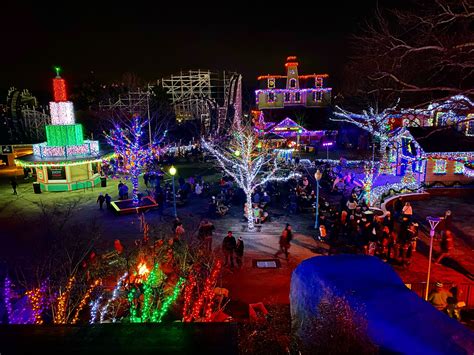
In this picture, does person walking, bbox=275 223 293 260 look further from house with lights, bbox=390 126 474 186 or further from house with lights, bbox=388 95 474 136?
house with lights, bbox=390 126 474 186

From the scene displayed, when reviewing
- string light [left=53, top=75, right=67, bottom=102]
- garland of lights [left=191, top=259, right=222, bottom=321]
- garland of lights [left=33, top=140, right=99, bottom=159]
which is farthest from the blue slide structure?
string light [left=53, top=75, right=67, bottom=102]

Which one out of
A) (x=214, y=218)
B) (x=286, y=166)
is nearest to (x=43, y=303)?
(x=214, y=218)

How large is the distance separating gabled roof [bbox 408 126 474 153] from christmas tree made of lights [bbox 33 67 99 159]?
Answer: 76.4 ft

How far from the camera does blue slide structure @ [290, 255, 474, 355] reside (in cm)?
500

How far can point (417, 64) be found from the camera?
11.6 meters

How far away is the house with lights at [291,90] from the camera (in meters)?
51.8

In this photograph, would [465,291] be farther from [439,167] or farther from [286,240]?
[439,167]

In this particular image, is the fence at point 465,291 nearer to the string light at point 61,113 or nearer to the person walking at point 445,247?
the person walking at point 445,247

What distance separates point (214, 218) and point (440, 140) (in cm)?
1593

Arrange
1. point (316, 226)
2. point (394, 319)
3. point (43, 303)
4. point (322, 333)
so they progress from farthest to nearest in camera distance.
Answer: point (316, 226)
point (43, 303)
point (394, 319)
point (322, 333)

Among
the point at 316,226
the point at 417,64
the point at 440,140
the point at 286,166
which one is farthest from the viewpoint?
the point at 286,166

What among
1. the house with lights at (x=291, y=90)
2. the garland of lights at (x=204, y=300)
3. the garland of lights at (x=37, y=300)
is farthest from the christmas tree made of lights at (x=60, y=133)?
the house with lights at (x=291, y=90)

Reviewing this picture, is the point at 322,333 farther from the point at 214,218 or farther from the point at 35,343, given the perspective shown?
the point at 214,218

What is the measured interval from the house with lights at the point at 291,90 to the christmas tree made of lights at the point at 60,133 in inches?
1205
